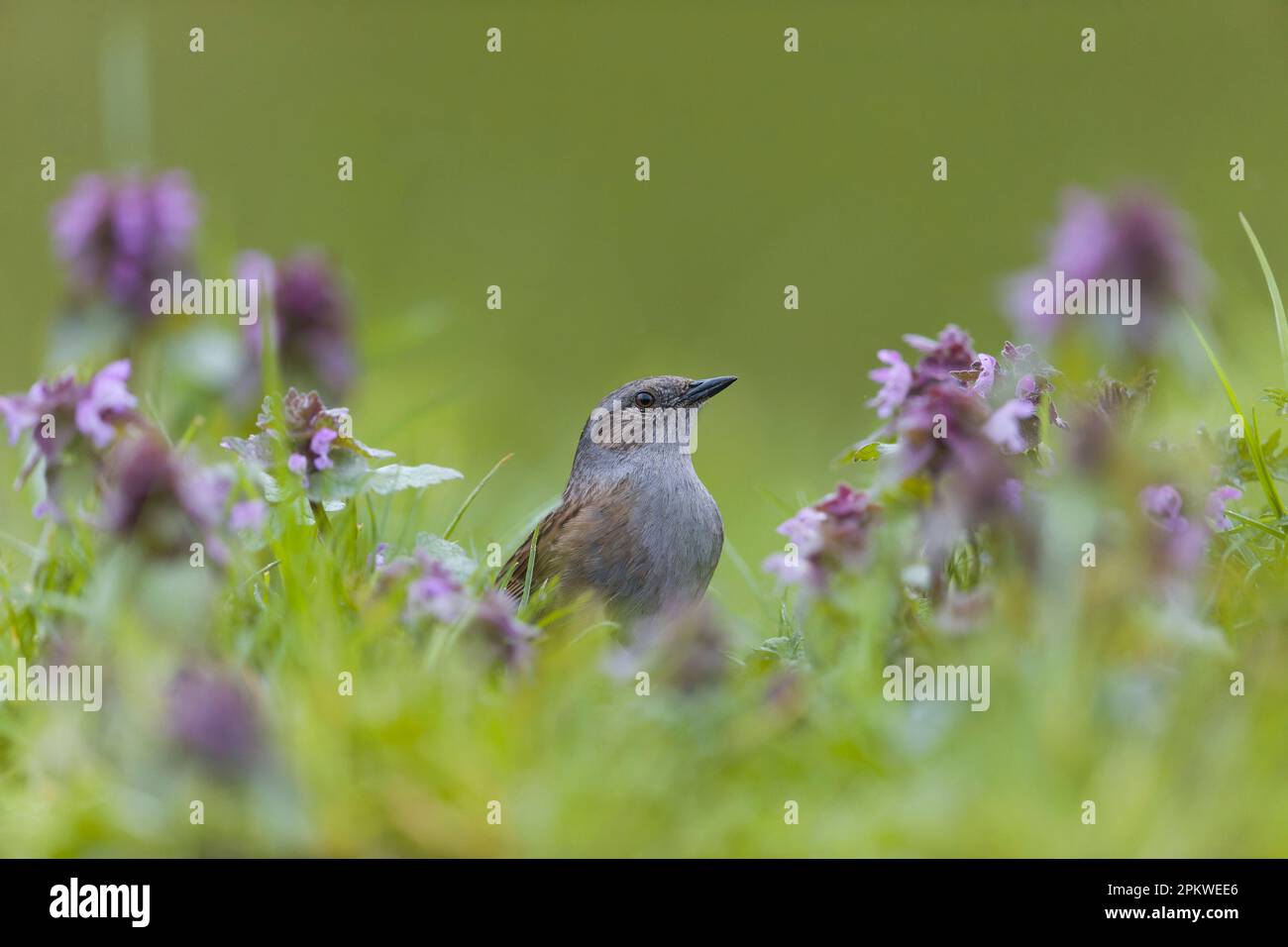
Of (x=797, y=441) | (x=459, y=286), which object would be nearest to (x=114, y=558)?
(x=797, y=441)

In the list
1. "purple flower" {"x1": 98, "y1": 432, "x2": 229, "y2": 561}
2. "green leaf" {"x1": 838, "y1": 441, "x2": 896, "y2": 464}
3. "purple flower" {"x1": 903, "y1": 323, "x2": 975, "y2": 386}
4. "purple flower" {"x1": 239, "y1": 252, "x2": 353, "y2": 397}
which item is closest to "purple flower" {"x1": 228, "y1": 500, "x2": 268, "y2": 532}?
"purple flower" {"x1": 98, "y1": 432, "x2": 229, "y2": 561}

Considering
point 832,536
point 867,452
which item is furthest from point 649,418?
point 832,536

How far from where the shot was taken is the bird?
4.38 meters

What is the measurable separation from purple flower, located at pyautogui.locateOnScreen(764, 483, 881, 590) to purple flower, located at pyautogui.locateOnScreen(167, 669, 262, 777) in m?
1.27

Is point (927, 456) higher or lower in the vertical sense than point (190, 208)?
lower

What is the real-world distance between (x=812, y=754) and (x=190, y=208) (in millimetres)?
3359

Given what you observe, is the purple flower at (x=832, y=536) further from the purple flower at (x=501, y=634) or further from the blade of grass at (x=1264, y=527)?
the blade of grass at (x=1264, y=527)

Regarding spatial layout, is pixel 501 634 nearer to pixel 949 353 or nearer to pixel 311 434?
pixel 311 434

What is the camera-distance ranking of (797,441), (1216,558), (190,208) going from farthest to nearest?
1. (797,441)
2. (190,208)
3. (1216,558)

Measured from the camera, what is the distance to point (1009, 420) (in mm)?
3174

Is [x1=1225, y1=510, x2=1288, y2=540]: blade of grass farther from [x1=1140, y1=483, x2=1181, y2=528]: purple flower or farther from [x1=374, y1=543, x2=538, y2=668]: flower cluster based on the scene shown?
[x1=374, y1=543, x2=538, y2=668]: flower cluster

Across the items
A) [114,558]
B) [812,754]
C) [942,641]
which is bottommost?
[812,754]
